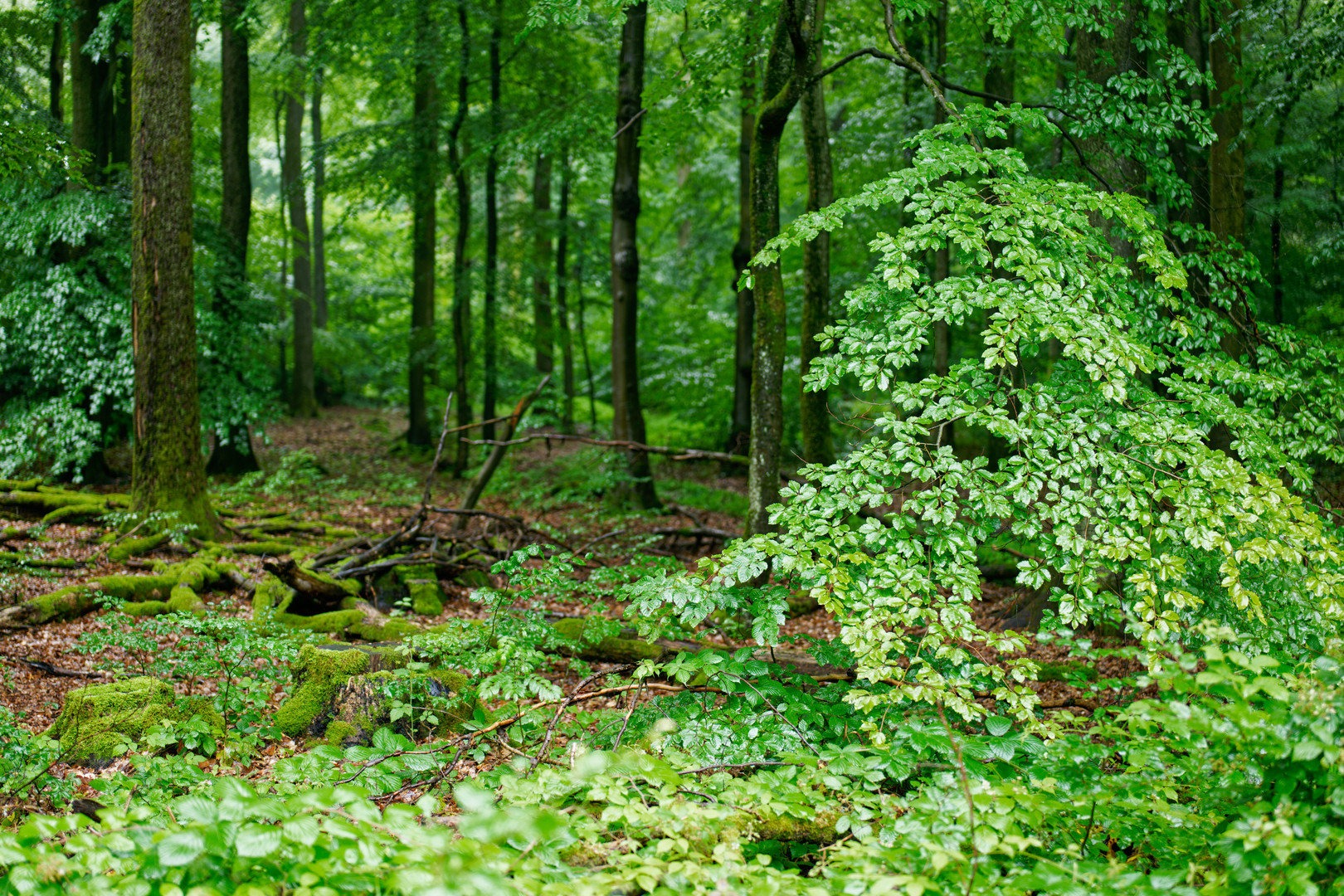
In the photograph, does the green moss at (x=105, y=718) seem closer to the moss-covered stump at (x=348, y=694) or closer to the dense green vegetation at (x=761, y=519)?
the dense green vegetation at (x=761, y=519)

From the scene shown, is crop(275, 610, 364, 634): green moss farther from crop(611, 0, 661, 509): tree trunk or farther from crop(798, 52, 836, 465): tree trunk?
crop(611, 0, 661, 509): tree trunk

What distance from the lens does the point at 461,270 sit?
14266 mm

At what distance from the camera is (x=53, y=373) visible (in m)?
9.98

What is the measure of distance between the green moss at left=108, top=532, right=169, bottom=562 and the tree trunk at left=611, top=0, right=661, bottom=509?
5.25 m

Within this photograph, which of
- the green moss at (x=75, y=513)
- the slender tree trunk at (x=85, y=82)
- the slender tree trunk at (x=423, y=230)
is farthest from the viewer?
the slender tree trunk at (x=423, y=230)

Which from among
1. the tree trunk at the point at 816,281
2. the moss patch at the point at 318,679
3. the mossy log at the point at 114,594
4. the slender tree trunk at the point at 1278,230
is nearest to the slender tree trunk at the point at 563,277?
the tree trunk at the point at 816,281

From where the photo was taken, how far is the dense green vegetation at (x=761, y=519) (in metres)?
2.29

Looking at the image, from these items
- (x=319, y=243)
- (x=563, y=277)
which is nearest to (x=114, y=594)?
(x=563, y=277)

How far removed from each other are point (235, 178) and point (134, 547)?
684 cm

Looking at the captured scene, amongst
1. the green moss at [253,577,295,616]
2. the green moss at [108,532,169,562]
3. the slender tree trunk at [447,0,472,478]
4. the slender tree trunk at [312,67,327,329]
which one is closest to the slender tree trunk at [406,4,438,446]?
the slender tree trunk at [447,0,472,478]

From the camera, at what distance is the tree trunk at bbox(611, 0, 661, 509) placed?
391 inches

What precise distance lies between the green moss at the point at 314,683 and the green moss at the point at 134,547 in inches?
144

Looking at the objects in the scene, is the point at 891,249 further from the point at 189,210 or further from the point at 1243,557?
the point at 189,210

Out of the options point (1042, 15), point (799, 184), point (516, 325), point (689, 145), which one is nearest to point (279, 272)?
point (516, 325)
